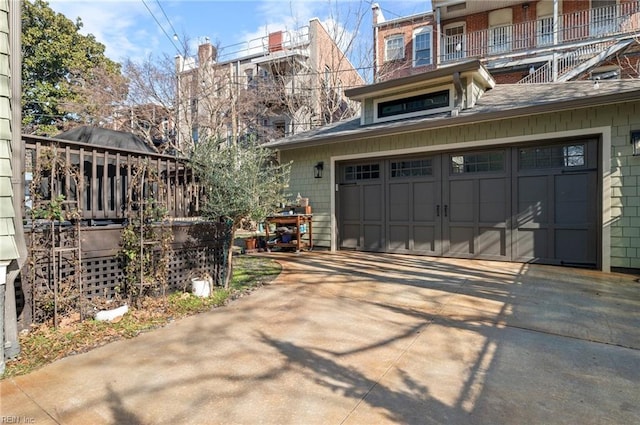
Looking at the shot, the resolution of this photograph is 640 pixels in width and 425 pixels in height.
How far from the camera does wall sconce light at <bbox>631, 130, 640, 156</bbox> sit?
498cm

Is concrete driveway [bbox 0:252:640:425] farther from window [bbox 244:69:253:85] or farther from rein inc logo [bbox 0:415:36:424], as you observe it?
window [bbox 244:69:253:85]

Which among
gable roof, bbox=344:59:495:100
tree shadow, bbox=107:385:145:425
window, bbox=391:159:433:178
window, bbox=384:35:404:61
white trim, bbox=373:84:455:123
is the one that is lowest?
tree shadow, bbox=107:385:145:425

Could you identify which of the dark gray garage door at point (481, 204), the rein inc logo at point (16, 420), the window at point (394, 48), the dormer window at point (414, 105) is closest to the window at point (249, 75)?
the window at point (394, 48)

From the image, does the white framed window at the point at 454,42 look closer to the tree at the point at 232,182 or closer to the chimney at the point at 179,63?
the chimney at the point at 179,63

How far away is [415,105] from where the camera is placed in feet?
24.4

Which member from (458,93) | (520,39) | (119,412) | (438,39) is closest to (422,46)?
(438,39)

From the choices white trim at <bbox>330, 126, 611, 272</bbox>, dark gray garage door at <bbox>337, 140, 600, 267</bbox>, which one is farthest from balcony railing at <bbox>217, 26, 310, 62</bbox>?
white trim at <bbox>330, 126, 611, 272</bbox>

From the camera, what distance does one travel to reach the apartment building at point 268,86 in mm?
14695

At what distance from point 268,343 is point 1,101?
8.76ft

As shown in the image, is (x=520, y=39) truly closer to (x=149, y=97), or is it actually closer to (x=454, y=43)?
(x=454, y=43)

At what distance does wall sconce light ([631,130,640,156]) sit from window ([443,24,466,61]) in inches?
425

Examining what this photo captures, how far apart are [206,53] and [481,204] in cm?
1399

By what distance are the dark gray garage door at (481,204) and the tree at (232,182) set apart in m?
3.73

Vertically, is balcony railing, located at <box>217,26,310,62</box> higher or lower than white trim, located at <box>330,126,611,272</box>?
higher
